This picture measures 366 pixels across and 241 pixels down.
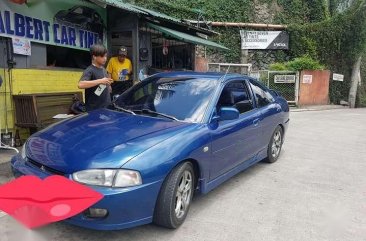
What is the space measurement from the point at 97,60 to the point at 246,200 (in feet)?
9.06

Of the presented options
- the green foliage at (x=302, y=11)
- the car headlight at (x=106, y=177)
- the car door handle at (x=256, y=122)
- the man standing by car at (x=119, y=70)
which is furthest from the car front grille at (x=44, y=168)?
the green foliage at (x=302, y=11)

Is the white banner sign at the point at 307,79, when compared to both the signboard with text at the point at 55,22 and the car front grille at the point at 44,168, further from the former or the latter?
the car front grille at the point at 44,168

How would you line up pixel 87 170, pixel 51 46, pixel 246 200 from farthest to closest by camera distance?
pixel 51 46 < pixel 246 200 < pixel 87 170

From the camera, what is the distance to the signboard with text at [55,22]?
6.48 meters

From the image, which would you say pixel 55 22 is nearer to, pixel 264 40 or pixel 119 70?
pixel 119 70

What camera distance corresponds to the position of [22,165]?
11.5 feet

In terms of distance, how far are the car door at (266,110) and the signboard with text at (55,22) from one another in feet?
13.3

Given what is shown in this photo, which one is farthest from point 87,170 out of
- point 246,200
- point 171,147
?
point 246,200

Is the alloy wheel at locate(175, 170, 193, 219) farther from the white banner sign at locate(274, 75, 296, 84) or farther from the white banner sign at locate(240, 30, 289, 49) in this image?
the white banner sign at locate(240, 30, 289, 49)

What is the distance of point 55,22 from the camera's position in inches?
295

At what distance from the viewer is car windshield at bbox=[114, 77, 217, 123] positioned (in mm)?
4203

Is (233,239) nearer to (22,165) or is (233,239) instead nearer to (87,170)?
(87,170)

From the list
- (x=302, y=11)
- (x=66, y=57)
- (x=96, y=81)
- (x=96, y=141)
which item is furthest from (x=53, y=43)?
(x=302, y=11)

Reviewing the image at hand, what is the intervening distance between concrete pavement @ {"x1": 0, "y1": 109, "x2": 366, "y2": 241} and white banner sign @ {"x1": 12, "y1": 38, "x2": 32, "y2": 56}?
387 centimetres
